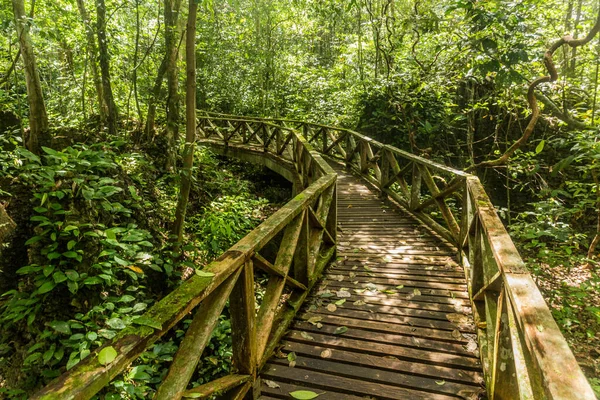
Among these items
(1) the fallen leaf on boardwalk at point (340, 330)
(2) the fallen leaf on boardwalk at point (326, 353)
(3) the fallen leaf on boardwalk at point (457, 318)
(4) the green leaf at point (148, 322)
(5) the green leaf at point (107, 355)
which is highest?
(4) the green leaf at point (148, 322)

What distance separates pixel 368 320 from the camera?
3.24 meters

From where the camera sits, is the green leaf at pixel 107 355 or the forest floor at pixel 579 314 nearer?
the green leaf at pixel 107 355

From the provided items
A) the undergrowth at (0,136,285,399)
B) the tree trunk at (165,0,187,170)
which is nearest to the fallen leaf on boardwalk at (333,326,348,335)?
the undergrowth at (0,136,285,399)

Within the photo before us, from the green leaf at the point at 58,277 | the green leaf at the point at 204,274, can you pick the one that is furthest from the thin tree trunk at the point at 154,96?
the green leaf at the point at 204,274

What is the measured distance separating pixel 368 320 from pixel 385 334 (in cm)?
25

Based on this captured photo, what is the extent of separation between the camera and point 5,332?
10.2ft

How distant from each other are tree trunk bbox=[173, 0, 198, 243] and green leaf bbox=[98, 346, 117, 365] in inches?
129

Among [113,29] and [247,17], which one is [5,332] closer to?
[113,29]

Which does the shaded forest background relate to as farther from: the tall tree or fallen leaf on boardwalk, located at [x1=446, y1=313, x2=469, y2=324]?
fallen leaf on boardwalk, located at [x1=446, y1=313, x2=469, y2=324]

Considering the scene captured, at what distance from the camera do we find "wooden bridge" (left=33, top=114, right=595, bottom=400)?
1.46m

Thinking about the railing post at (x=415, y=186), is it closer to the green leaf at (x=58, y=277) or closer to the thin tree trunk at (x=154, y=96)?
Answer: the green leaf at (x=58, y=277)

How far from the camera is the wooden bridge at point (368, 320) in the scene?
4.78 feet

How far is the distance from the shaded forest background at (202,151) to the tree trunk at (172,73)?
32 mm

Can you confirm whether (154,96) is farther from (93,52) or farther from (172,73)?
(93,52)
